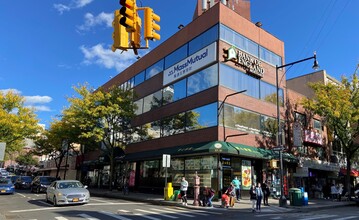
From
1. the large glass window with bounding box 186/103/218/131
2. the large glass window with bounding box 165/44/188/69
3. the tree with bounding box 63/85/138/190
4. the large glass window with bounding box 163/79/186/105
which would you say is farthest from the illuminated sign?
the tree with bounding box 63/85/138/190

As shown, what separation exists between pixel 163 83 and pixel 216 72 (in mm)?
8205

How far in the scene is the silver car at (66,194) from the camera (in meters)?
17.4

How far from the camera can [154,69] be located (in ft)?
112

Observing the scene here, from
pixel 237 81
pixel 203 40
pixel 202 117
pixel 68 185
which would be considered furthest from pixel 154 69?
pixel 68 185

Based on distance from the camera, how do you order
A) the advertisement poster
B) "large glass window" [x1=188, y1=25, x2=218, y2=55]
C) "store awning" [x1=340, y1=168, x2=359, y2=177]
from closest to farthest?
the advertisement poster < "large glass window" [x1=188, y1=25, x2=218, y2=55] < "store awning" [x1=340, y1=168, x2=359, y2=177]

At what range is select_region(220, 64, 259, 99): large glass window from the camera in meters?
24.6

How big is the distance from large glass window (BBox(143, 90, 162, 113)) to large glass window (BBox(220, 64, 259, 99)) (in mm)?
8934

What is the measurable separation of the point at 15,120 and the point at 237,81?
26.4 metres

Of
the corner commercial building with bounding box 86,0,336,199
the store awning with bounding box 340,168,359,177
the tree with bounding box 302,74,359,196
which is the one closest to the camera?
the corner commercial building with bounding box 86,0,336,199

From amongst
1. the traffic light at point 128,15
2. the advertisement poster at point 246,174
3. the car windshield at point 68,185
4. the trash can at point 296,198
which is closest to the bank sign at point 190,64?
the advertisement poster at point 246,174

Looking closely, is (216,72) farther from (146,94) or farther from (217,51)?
(146,94)

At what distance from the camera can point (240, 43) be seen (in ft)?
87.4

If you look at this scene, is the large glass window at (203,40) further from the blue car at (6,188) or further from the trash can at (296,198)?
the blue car at (6,188)

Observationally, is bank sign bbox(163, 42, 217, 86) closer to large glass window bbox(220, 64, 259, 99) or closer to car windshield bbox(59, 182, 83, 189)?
large glass window bbox(220, 64, 259, 99)
